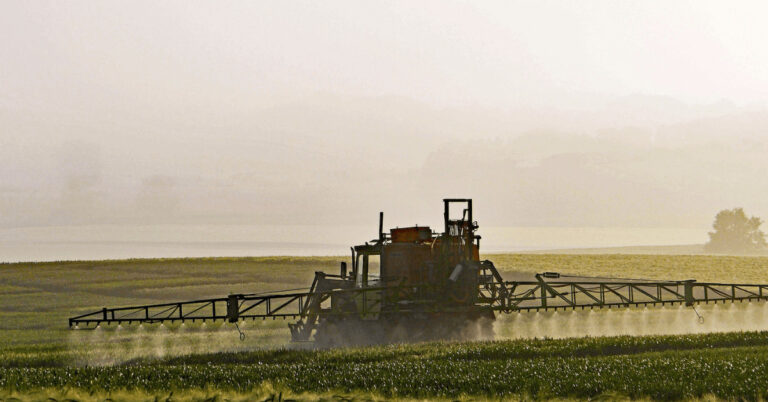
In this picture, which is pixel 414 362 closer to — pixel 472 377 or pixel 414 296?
pixel 472 377

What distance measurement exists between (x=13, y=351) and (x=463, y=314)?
51.9ft

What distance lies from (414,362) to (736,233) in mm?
140194

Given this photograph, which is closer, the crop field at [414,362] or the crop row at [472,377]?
the crop row at [472,377]

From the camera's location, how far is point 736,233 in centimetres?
14488

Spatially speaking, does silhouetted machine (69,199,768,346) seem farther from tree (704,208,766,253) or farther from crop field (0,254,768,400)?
tree (704,208,766,253)

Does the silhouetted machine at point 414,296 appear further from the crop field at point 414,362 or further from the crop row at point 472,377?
the crop row at point 472,377

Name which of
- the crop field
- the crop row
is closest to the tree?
the crop field

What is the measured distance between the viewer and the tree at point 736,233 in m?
144

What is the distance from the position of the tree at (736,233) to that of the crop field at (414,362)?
11812 centimetres

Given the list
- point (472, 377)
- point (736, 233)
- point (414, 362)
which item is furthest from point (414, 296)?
point (736, 233)

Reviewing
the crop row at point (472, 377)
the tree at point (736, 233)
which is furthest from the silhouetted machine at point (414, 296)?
the tree at point (736, 233)

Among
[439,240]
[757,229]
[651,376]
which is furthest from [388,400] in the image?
[757,229]

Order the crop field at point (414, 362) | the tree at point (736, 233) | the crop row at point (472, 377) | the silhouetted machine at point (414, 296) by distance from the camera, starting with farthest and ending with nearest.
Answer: the tree at point (736, 233)
the silhouetted machine at point (414, 296)
the crop field at point (414, 362)
the crop row at point (472, 377)

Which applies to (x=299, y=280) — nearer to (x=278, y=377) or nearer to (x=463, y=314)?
(x=463, y=314)
